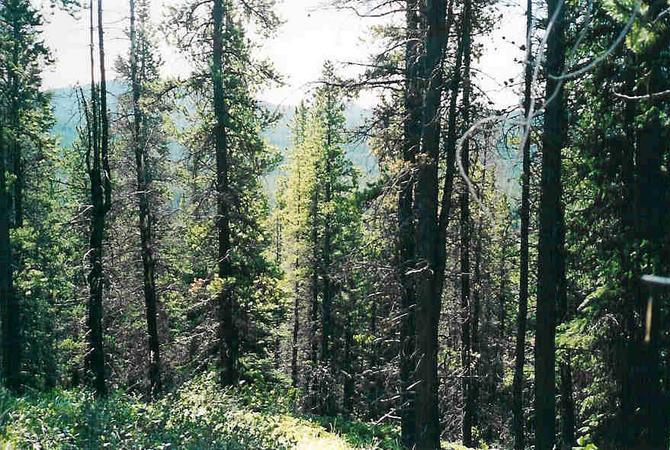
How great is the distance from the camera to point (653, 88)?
35.5 feet

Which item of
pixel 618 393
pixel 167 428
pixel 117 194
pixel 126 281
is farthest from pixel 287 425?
pixel 126 281

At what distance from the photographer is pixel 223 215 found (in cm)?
1733

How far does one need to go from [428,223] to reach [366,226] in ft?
10.9

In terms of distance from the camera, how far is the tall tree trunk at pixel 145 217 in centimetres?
2095

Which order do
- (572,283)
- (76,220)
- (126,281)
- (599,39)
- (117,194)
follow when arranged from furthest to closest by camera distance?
(126,281) < (117,194) < (572,283) < (76,220) < (599,39)

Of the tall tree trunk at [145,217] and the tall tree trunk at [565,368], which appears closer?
the tall tree trunk at [565,368]

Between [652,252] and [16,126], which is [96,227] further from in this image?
[652,252]

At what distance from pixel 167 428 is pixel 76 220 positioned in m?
10.6

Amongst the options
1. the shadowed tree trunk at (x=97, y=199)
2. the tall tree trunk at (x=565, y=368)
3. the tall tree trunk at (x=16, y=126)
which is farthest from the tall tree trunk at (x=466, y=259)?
the tall tree trunk at (x=16, y=126)

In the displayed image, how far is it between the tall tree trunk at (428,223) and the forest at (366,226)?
40 millimetres

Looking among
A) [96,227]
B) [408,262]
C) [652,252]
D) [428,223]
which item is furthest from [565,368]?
[96,227]

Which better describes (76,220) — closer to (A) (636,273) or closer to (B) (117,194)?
(B) (117,194)

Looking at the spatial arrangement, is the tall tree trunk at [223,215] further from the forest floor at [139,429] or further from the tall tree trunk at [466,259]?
the forest floor at [139,429]

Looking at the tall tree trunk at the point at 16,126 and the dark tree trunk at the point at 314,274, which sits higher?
the tall tree trunk at the point at 16,126
